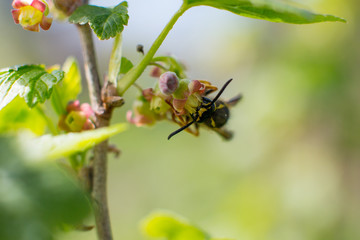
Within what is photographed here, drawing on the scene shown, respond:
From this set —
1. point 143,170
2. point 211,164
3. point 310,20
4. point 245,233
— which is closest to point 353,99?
point 245,233

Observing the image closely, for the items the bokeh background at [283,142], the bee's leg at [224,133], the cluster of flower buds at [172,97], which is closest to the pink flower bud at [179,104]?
the cluster of flower buds at [172,97]

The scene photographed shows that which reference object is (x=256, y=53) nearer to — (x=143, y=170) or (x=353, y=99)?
(x=353, y=99)

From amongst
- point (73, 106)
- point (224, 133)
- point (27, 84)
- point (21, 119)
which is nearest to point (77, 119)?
point (73, 106)

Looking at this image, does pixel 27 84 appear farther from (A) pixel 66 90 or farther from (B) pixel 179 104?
(B) pixel 179 104

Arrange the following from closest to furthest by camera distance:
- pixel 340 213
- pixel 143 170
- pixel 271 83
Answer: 1. pixel 340 213
2. pixel 271 83
3. pixel 143 170

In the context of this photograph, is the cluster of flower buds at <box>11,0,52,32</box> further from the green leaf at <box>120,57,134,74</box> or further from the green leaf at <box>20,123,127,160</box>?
the green leaf at <box>20,123,127,160</box>

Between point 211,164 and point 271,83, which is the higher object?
point 271,83
